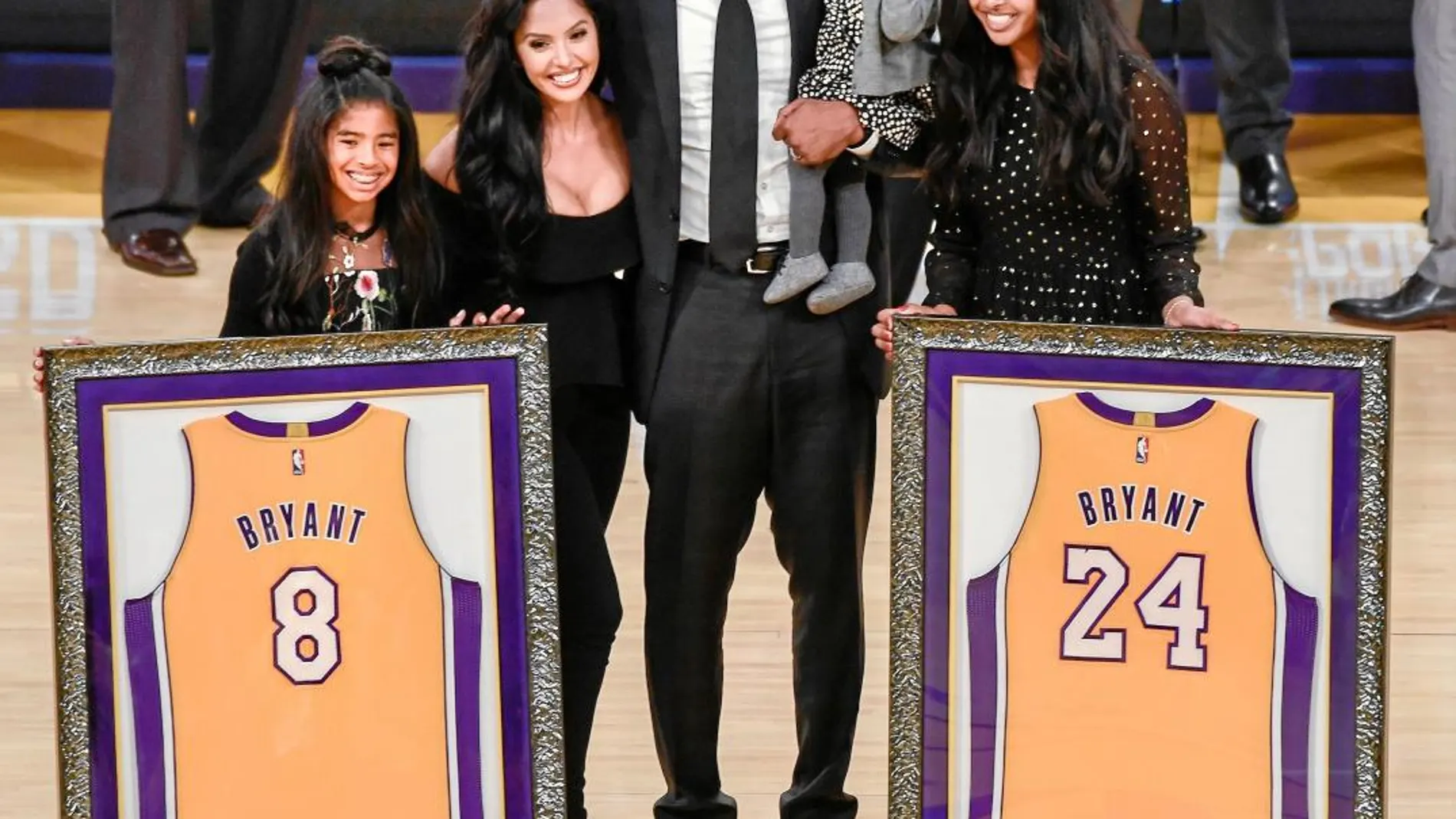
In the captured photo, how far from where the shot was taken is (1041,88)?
276cm

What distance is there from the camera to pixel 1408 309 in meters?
5.66

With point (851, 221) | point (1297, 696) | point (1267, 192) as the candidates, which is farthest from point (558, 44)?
point (1267, 192)

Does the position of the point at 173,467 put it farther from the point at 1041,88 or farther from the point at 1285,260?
the point at 1285,260

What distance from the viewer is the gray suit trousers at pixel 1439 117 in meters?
5.50

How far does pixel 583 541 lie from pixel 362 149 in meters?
0.66

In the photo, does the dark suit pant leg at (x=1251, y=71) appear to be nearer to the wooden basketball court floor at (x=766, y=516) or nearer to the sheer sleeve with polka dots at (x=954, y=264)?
the wooden basketball court floor at (x=766, y=516)

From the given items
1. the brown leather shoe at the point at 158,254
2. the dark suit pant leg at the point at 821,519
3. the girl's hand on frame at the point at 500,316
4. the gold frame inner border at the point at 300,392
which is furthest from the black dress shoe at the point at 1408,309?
the gold frame inner border at the point at 300,392

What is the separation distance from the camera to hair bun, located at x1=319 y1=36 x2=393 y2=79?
2.80m

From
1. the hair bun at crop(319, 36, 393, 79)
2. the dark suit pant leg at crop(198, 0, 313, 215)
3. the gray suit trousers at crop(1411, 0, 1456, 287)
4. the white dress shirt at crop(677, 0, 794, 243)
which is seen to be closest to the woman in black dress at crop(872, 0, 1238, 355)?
the white dress shirt at crop(677, 0, 794, 243)

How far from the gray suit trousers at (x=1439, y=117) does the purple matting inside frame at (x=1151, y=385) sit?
3.21 m

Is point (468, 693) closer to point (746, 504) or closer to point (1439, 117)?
point (746, 504)

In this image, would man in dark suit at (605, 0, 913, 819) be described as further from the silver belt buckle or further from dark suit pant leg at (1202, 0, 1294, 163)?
dark suit pant leg at (1202, 0, 1294, 163)

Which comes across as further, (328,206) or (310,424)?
(328,206)

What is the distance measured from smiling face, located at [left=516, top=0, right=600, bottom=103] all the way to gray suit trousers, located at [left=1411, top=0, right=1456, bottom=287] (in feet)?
11.0
